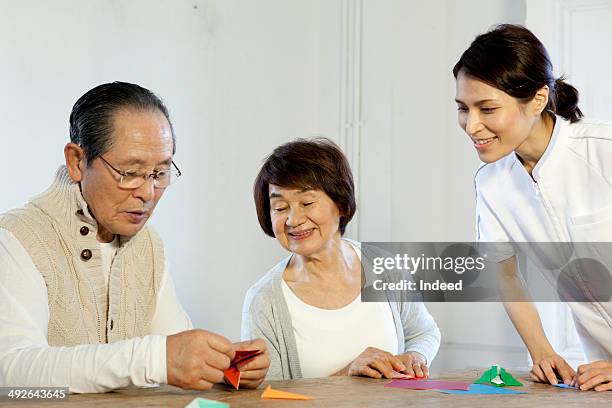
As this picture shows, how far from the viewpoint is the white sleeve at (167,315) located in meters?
2.10

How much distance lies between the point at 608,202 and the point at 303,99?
2232 mm

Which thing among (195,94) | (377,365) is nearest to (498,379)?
(377,365)

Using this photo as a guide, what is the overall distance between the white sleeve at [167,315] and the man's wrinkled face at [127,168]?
23 cm

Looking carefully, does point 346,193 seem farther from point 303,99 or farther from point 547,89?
point 303,99

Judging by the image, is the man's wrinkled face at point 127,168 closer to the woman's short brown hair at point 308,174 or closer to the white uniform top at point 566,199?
the woman's short brown hair at point 308,174

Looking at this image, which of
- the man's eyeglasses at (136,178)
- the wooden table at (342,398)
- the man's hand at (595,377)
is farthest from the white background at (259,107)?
the man's hand at (595,377)

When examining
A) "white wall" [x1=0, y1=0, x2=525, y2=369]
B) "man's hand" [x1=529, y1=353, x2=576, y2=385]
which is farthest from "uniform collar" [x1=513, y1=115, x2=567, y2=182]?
"white wall" [x1=0, y1=0, x2=525, y2=369]

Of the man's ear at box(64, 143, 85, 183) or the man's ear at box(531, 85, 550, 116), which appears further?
the man's ear at box(531, 85, 550, 116)

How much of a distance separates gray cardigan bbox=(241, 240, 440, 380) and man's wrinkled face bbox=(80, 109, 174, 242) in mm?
701

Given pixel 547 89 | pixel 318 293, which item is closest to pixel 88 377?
pixel 318 293

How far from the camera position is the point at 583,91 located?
378cm

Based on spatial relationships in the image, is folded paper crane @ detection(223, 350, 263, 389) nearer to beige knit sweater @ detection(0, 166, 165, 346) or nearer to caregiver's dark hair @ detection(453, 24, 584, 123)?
beige knit sweater @ detection(0, 166, 165, 346)

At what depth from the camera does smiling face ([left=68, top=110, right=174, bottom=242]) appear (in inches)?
74.9

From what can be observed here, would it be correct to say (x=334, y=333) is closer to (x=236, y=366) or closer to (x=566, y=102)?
(x=236, y=366)
